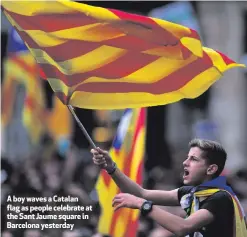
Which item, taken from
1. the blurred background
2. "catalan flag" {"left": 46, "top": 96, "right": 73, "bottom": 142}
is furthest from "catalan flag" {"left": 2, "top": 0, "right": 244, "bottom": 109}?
"catalan flag" {"left": 46, "top": 96, "right": 73, "bottom": 142}

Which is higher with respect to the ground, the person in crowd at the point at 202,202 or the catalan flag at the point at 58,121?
the catalan flag at the point at 58,121

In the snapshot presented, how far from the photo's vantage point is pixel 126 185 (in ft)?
15.6

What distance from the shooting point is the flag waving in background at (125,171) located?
5949 millimetres

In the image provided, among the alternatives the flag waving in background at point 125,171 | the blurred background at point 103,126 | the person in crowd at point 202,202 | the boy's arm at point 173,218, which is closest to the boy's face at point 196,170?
the person in crowd at point 202,202

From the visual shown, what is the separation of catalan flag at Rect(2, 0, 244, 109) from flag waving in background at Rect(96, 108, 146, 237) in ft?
2.87

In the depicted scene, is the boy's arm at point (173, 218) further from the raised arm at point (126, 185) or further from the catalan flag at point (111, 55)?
the catalan flag at point (111, 55)

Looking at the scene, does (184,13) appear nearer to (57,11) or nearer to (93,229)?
(93,229)

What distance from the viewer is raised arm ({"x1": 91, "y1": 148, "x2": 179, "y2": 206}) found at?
14.9 feet

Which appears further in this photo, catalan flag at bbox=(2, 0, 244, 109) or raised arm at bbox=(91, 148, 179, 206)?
catalan flag at bbox=(2, 0, 244, 109)

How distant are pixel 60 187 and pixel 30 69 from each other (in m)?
1.80

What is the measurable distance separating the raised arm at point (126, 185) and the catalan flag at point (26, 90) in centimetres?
488

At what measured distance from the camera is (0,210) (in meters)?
8.18

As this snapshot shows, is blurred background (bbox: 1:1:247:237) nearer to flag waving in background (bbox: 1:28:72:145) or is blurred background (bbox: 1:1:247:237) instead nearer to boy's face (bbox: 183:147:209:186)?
flag waving in background (bbox: 1:28:72:145)

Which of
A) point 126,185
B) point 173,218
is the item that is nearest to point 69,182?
point 126,185
